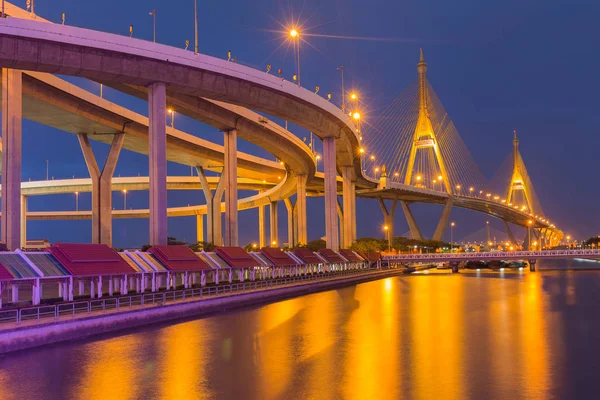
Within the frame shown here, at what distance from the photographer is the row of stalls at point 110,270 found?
27172 mm

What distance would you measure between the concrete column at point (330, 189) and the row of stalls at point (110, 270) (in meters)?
17.9

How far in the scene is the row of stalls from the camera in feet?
89.1

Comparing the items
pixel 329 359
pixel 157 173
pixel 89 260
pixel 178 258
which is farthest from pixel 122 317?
pixel 157 173

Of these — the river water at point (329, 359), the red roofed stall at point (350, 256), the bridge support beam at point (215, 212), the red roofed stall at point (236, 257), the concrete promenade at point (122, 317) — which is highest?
the bridge support beam at point (215, 212)

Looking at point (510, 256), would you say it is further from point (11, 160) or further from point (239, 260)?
point (11, 160)

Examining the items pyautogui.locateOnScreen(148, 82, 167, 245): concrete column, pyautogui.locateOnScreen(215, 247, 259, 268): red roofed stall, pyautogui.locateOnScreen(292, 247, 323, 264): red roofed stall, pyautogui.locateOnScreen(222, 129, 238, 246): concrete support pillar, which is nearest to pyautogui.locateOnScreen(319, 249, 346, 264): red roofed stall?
pyautogui.locateOnScreen(292, 247, 323, 264): red roofed stall

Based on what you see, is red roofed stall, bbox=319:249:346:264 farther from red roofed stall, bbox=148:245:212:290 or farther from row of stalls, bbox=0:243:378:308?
red roofed stall, bbox=148:245:212:290

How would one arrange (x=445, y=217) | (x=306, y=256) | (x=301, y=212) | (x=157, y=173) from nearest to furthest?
(x=157, y=173), (x=306, y=256), (x=301, y=212), (x=445, y=217)

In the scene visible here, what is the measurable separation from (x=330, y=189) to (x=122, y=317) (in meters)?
46.1

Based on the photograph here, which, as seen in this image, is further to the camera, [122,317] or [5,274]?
[122,317]

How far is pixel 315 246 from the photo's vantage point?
87.8 meters

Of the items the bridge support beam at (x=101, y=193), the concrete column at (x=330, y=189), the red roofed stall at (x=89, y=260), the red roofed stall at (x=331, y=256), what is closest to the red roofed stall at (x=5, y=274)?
the red roofed stall at (x=89, y=260)

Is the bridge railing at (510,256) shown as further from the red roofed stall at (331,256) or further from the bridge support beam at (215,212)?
the bridge support beam at (215,212)

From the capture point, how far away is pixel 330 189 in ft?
234
